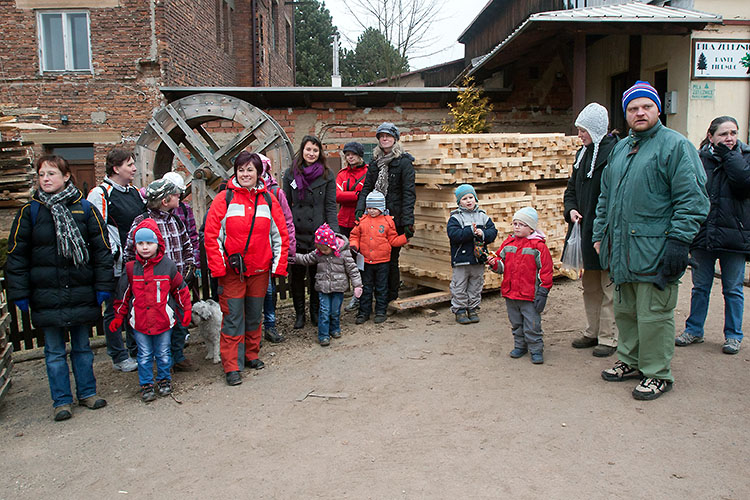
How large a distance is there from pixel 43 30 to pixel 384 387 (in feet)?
43.2

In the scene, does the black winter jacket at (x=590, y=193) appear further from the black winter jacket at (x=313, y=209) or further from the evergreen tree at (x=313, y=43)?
the evergreen tree at (x=313, y=43)

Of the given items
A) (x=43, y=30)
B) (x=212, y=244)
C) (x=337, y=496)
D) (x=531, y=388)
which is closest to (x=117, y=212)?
(x=212, y=244)

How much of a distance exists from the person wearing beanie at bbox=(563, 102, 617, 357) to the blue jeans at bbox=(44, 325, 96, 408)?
13.5 feet

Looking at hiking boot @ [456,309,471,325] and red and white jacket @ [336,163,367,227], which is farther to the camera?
red and white jacket @ [336,163,367,227]

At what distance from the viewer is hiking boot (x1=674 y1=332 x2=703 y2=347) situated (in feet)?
17.1

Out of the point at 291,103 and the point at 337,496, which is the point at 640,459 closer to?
the point at 337,496

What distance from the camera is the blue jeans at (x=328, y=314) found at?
582 centimetres

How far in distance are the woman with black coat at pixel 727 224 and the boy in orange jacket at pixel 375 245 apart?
2915 mm

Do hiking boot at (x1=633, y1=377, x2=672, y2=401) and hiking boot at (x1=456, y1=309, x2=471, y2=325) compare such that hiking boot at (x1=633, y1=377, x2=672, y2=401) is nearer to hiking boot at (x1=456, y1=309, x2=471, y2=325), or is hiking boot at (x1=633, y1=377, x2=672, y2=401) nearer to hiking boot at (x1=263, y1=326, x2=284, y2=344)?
hiking boot at (x1=456, y1=309, x2=471, y2=325)

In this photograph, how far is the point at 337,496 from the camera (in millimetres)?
3094

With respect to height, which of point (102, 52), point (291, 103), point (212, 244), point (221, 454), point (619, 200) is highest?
point (102, 52)

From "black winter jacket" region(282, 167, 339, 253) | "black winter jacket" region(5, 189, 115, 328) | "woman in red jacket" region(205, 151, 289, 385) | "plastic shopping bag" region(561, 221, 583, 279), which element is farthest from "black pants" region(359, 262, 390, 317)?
"black winter jacket" region(5, 189, 115, 328)

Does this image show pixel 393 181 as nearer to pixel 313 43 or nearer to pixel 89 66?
pixel 89 66

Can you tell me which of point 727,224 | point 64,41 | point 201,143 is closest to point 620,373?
point 727,224
